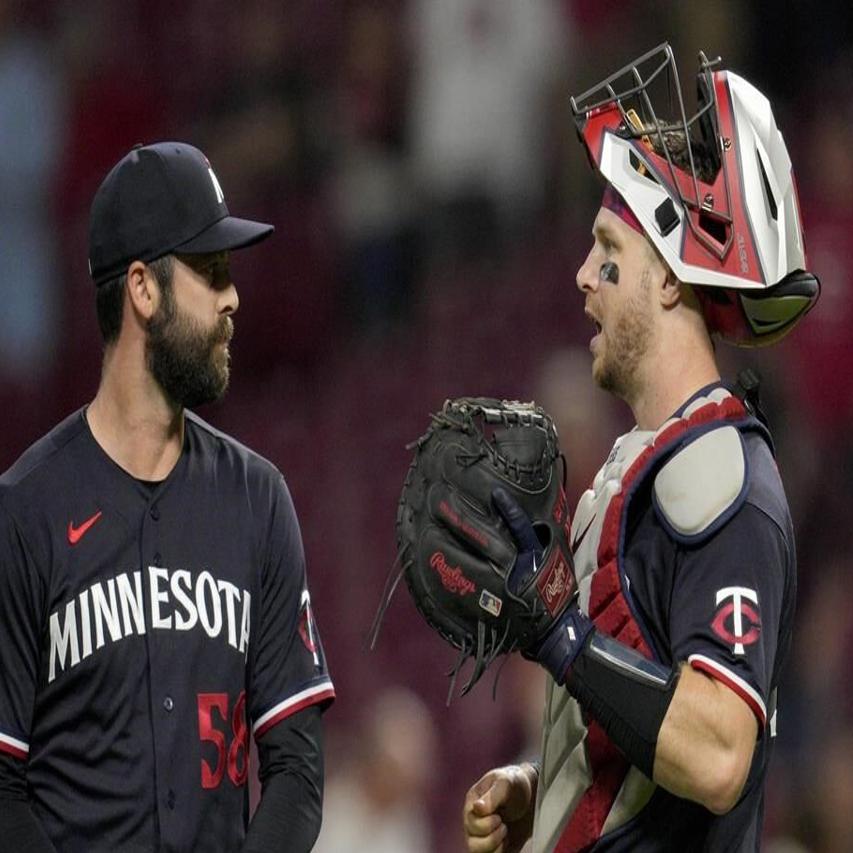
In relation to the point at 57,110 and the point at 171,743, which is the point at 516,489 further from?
the point at 57,110

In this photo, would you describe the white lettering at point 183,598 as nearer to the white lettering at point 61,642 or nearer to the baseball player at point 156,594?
the baseball player at point 156,594

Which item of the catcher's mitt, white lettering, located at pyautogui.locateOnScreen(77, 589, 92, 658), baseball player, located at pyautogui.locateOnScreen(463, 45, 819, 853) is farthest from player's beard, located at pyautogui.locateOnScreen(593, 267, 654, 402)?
white lettering, located at pyautogui.locateOnScreen(77, 589, 92, 658)

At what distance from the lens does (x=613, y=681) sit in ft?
9.37

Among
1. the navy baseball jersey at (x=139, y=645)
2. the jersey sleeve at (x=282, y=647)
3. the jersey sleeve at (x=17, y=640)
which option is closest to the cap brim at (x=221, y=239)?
the navy baseball jersey at (x=139, y=645)

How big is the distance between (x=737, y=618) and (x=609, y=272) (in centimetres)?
64

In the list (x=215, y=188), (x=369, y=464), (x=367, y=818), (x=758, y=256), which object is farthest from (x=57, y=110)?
(x=758, y=256)

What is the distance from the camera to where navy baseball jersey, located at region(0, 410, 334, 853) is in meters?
3.13

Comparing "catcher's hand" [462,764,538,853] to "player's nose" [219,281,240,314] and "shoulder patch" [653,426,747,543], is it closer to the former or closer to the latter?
"shoulder patch" [653,426,747,543]

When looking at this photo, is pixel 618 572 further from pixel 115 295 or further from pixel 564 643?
pixel 115 295

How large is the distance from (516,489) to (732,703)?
1.49 ft

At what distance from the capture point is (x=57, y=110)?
8.33 meters

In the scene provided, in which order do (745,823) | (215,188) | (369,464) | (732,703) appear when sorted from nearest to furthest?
(732,703) → (745,823) → (215,188) → (369,464)

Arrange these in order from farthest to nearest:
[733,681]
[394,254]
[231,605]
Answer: [394,254], [231,605], [733,681]

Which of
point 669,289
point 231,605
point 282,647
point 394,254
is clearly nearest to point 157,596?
point 231,605
